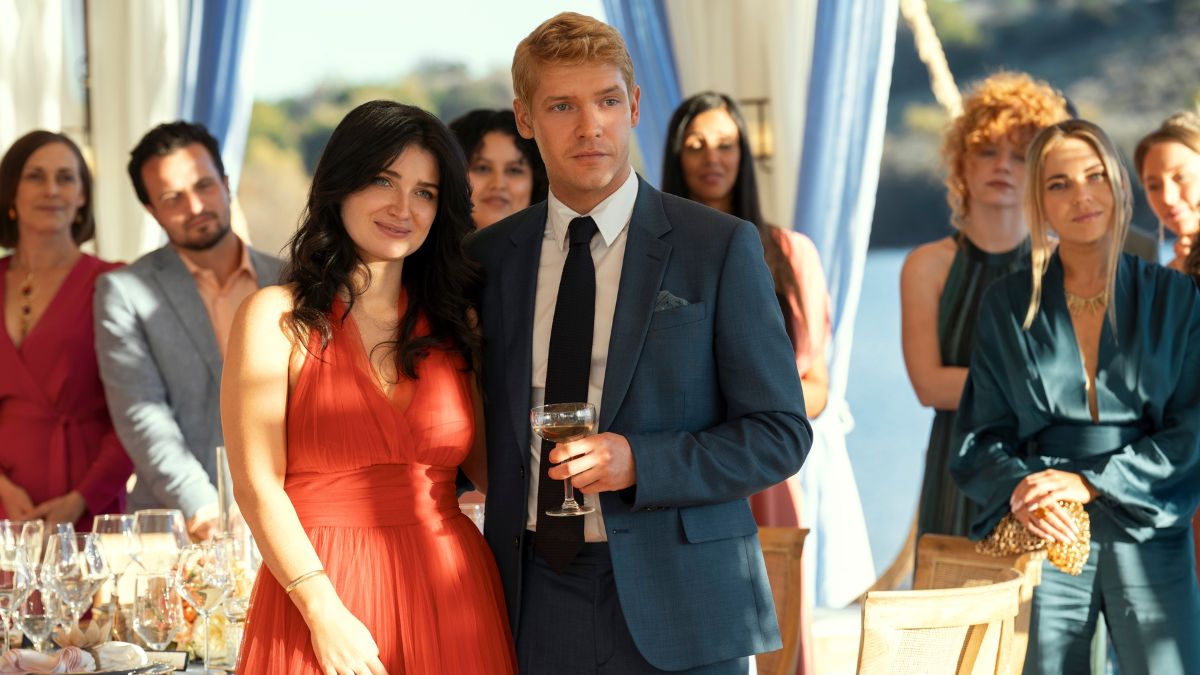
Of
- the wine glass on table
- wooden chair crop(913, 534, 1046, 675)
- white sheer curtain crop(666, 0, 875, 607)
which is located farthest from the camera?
white sheer curtain crop(666, 0, 875, 607)

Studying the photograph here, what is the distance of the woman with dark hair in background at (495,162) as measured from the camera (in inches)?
162

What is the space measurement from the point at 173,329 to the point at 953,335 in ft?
7.50

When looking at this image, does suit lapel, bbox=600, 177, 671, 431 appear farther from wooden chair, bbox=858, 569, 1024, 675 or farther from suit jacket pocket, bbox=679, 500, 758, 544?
wooden chair, bbox=858, 569, 1024, 675

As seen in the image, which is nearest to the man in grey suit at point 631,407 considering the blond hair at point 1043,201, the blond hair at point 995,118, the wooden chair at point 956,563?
the wooden chair at point 956,563

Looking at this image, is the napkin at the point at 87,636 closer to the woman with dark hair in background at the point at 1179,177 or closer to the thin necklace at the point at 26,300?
the thin necklace at the point at 26,300

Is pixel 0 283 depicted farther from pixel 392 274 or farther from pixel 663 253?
pixel 663 253

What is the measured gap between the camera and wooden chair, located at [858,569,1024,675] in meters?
2.26

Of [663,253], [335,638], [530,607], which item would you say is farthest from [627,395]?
[335,638]

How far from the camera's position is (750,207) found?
4.09m

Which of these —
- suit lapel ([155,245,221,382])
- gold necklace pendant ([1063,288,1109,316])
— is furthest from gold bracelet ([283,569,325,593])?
gold necklace pendant ([1063,288,1109,316])

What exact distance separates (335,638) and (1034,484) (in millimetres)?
1832

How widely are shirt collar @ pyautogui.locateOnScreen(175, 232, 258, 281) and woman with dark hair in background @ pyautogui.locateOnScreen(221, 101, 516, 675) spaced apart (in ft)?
6.21

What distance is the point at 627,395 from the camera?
2.32 m

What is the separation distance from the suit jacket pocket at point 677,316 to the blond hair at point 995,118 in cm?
212
